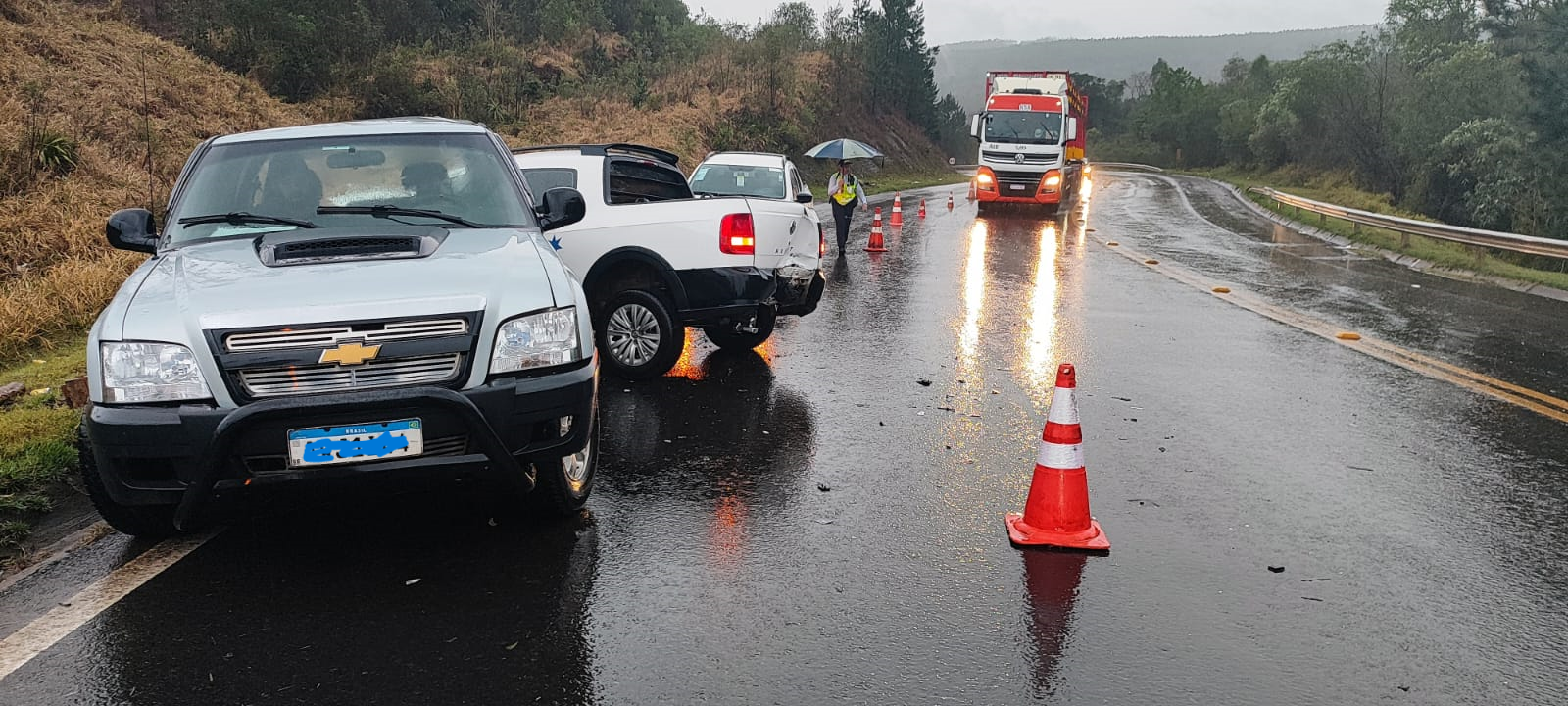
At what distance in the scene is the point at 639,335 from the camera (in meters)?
8.63

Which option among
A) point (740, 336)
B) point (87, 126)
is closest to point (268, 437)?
point (740, 336)

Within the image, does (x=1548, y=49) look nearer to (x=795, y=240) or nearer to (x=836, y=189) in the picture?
(x=836, y=189)

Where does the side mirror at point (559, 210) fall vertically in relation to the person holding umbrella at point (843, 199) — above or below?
above

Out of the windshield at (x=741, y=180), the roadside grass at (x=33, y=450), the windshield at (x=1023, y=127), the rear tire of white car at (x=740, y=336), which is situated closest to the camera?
the roadside grass at (x=33, y=450)

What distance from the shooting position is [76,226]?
41.6ft

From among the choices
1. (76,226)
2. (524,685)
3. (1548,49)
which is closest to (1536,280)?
(524,685)

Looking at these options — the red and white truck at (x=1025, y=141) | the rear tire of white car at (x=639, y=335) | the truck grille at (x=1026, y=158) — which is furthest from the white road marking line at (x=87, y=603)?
the truck grille at (x=1026, y=158)

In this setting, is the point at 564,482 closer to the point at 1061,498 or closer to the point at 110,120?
the point at 1061,498

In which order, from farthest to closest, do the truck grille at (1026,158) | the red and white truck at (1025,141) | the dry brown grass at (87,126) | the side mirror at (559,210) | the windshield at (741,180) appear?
the truck grille at (1026,158) < the red and white truck at (1025,141) < the windshield at (741,180) < the dry brown grass at (87,126) < the side mirror at (559,210)

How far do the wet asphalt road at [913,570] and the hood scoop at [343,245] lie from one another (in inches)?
46.8

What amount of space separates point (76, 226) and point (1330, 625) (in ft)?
43.4

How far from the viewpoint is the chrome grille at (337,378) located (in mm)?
4301

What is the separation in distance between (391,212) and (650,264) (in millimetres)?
2962

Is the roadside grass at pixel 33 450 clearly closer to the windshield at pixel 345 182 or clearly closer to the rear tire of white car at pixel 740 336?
the windshield at pixel 345 182
